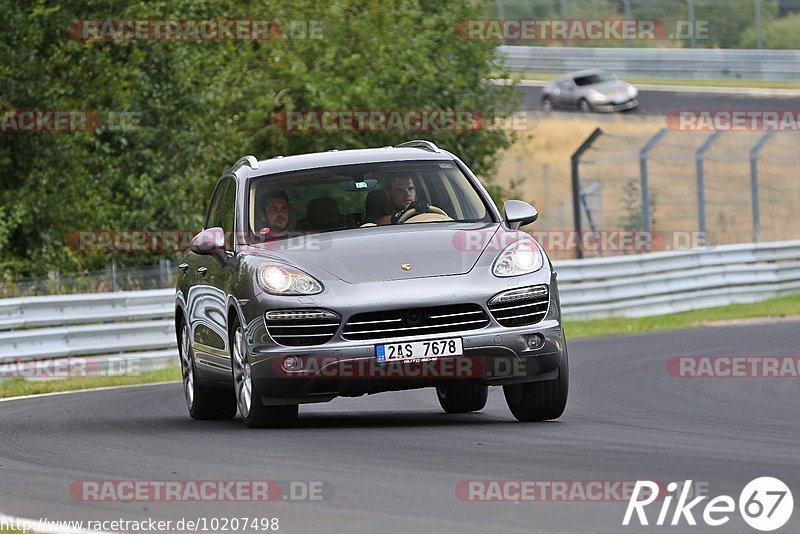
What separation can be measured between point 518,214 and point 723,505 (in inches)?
165

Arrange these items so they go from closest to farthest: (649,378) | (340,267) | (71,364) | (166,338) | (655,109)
Result: 1. (340,267)
2. (649,378)
3. (71,364)
4. (166,338)
5. (655,109)

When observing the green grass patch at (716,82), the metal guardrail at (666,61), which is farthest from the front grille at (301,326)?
the green grass patch at (716,82)

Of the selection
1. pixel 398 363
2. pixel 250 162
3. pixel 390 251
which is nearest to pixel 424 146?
pixel 250 162

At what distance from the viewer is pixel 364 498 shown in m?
7.20

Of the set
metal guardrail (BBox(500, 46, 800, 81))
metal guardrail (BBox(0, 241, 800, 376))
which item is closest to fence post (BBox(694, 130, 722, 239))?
metal guardrail (BBox(0, 241, 800, 376))

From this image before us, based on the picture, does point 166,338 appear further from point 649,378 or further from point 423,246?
point 423,246

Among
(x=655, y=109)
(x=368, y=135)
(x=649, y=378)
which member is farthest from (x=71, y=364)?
(x=655, y=109)

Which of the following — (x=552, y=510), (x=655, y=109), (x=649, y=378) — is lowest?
(x=655, y=109)

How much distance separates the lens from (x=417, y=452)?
8742 millimetres

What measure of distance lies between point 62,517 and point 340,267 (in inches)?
127

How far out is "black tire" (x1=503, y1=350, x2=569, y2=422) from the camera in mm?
10195

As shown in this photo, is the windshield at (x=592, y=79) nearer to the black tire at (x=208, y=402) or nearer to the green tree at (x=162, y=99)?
the green tree at (x=162, y=99)

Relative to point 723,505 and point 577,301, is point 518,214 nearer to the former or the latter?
point 723,505

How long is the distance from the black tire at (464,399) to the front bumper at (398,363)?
164 centimetres
